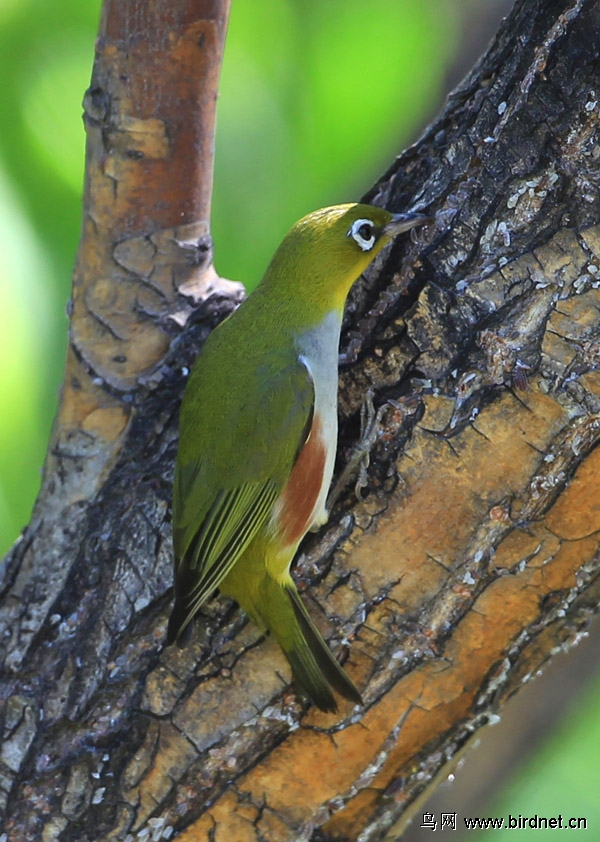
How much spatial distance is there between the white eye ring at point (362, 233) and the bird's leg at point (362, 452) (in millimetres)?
531

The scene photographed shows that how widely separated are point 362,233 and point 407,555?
41.0 inches

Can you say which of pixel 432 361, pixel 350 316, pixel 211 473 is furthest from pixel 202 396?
pixel 432 361

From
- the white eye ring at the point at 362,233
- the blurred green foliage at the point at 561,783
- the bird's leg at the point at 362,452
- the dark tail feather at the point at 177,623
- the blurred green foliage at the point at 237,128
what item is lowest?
the blurred green foliage at the point at 561,783

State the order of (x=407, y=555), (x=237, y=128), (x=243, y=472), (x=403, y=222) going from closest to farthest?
(x=407, y=555)
(x=403, y=222)
(x=243, y=472)
(x=237, y=128)

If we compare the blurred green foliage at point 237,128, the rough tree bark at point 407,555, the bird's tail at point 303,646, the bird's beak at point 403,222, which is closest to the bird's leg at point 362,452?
the rough tree bark at point 407,555

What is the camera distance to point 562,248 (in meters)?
2.45

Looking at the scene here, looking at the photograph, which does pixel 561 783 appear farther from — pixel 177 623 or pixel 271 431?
pixel 177 623

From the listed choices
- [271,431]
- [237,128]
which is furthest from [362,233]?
[237,128]

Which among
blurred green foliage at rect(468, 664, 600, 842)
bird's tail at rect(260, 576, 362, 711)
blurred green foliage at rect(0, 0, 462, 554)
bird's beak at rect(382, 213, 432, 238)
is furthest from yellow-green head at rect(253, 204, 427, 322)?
blurred green foliage at rect(468, 664, 600, 842)

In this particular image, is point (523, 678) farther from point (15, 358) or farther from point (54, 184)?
point (54, 184)

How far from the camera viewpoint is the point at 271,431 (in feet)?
10.0

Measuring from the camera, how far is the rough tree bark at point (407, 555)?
2.44m

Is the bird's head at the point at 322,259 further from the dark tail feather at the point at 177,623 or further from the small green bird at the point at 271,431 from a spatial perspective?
the dark tail feather at the point at 177,623

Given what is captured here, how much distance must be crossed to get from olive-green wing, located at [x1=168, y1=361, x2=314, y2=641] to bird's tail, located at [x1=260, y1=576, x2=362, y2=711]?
17cm
